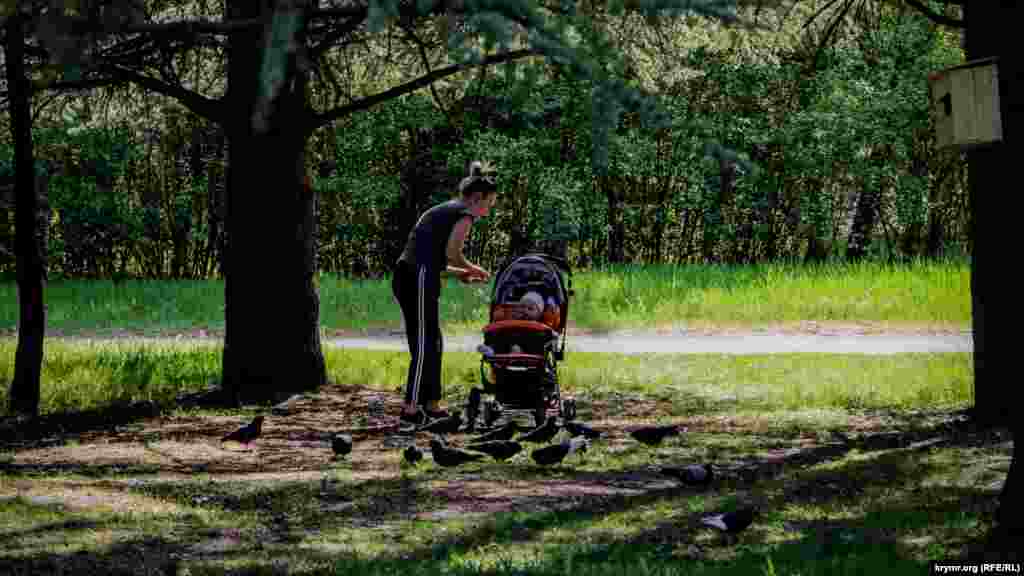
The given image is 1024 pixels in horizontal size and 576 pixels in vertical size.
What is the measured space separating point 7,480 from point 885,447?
527cm

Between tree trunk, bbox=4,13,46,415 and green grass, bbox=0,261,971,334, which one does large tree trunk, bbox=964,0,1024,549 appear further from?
tree trunk, bbox=4,13,46,415

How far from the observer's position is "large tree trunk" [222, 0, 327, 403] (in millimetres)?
11141

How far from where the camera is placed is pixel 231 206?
11391 mm

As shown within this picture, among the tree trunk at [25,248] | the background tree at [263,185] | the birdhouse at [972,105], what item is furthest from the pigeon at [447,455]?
the tree trunk at [25,248]

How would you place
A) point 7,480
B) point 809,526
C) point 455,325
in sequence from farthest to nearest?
1. point 455,325
2. point 7,480
3. point 809,526

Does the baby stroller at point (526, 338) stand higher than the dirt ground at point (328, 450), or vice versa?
the baby stroller at point (526, 338)

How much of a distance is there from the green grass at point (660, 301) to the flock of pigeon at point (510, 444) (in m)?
7.01

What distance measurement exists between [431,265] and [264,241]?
248cm

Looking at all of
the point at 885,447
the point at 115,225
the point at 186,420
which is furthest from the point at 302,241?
the point at 115,225

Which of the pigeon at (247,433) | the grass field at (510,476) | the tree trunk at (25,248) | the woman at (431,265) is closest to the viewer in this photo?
the grass field at (510,476)

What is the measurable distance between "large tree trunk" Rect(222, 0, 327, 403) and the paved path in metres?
3.10

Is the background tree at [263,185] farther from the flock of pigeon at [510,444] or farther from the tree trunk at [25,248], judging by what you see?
the flock of pigeon at [510,444]

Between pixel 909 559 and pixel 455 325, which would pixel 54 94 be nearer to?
pixel 455 325

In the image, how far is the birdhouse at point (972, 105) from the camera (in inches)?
309
